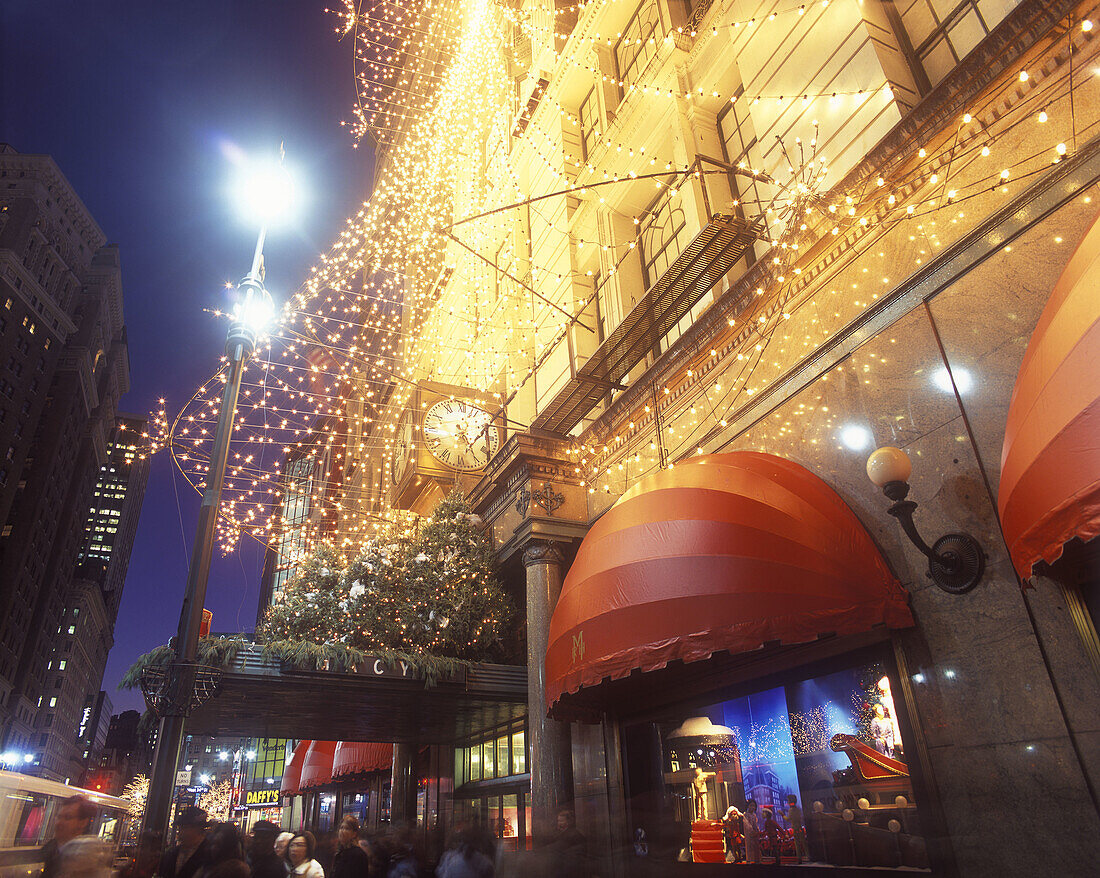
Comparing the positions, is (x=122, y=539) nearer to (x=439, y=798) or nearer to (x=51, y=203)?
(x=51, y=203)

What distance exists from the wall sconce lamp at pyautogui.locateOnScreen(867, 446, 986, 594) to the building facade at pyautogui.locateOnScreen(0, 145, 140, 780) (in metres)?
91.3

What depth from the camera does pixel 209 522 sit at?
303 inches

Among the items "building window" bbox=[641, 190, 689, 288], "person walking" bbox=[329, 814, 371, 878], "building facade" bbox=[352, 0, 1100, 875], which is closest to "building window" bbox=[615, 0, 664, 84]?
"building facade" bbox=[352, 0, 1100, 875]

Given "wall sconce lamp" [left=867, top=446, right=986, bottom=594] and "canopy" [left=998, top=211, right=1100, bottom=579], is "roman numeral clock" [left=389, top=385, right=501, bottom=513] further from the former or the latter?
"canopy" [left=998, top=211, right=1100, bottom=579]

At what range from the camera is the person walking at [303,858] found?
5990 mm

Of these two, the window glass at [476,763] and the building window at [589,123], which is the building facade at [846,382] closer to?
the building window at [589,123]

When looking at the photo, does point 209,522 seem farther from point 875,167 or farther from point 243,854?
point 875,167

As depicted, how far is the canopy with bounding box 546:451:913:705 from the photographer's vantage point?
5.94 metres

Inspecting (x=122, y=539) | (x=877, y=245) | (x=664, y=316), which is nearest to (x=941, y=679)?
(x=877, y=245)

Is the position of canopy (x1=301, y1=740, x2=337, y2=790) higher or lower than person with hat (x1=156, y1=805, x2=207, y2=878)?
higher

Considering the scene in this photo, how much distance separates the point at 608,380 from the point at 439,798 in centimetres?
1177

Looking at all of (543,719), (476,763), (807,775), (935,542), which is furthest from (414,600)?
(935,542)

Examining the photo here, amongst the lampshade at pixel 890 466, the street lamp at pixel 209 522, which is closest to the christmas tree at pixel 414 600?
the street lamp at pixel 209 522

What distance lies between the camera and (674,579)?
21.7ft
